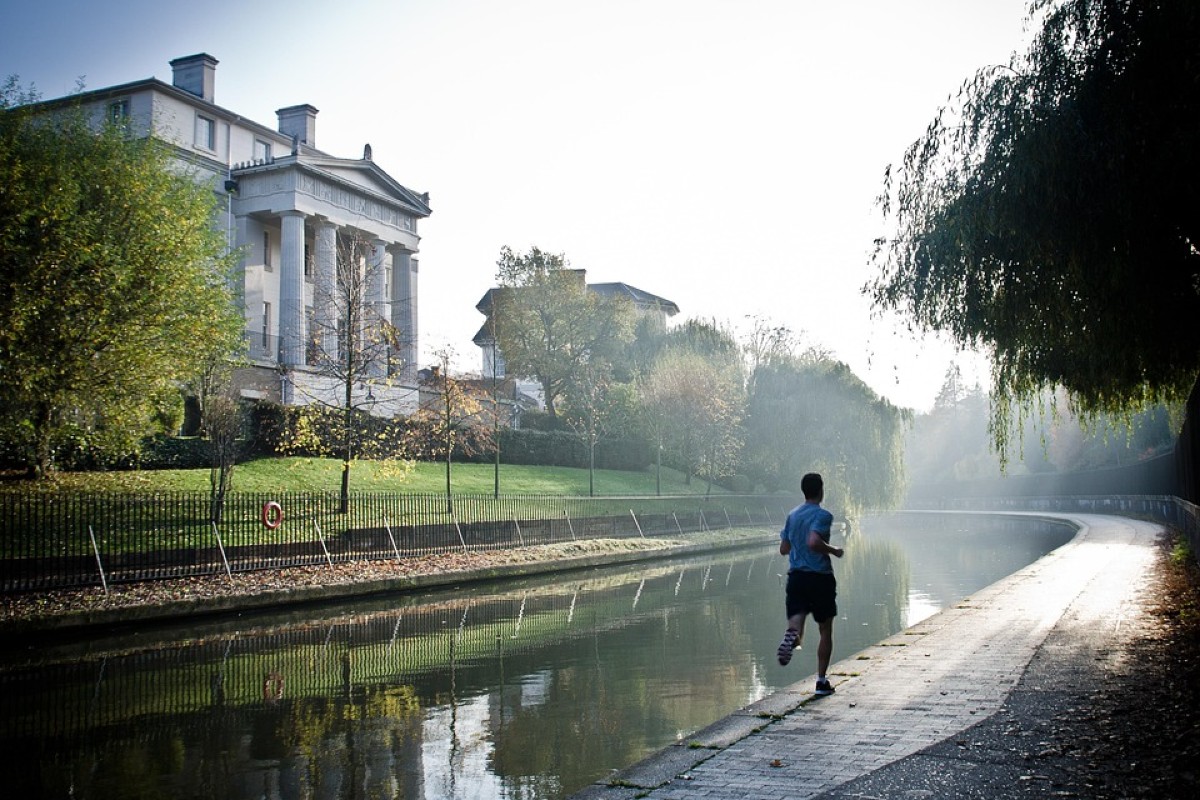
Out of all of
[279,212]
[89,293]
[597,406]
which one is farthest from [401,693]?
[597,406]

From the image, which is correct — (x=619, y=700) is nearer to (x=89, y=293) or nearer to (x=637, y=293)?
(x=89, y=293)

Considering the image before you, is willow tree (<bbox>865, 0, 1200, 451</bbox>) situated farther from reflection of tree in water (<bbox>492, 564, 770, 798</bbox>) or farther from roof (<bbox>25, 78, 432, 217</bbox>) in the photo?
roof (<bbox>25, 78, 432, 217</bbox>)

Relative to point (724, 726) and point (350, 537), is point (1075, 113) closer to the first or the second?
point (724, 726)

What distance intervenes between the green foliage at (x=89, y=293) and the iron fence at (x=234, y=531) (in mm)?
2483

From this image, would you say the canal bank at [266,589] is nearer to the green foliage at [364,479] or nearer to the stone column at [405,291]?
the green foliage at [364,479]

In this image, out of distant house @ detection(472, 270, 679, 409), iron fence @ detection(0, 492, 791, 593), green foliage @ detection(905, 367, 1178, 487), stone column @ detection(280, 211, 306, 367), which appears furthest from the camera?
green foliage @ detection(905, 367, 1178, 487)

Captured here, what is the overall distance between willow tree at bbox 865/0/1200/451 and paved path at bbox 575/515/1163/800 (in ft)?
11.5

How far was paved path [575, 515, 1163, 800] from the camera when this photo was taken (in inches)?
230

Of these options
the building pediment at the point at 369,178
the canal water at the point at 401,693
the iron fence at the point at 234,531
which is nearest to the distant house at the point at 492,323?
the building pediment at the point at 369,178

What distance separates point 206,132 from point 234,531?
30218 mm

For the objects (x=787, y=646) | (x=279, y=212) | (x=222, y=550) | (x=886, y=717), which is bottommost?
(x=886, y=717)

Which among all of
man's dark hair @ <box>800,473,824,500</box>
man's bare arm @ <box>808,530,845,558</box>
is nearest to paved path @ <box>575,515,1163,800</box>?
man's bare arm @ <box>808,530,845,558</box>

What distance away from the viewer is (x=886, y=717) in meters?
7.56

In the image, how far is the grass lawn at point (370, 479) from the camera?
24.8 meters
